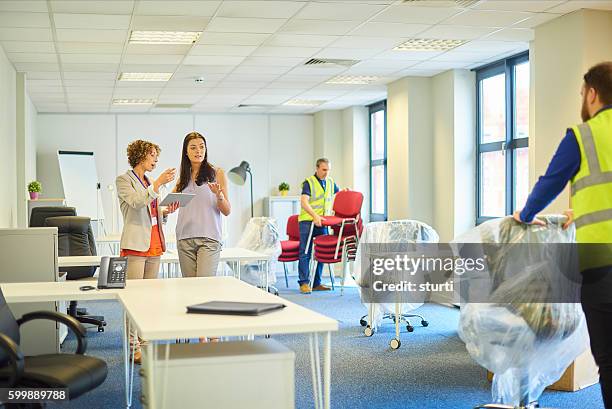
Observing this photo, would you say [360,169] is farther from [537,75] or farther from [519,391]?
[519,391]

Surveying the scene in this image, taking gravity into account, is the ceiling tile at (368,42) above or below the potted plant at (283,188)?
above

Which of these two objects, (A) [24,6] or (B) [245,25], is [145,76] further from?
(A) [24,6]

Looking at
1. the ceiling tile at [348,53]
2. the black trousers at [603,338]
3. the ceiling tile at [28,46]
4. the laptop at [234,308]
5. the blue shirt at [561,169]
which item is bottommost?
the black trousers at [603,338]

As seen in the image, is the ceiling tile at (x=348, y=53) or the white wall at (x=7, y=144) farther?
the ceiling tile at (x=348, y=53)

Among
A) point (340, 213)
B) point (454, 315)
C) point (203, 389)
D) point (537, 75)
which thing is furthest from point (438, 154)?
point (203, 389)

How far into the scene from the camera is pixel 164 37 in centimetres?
643

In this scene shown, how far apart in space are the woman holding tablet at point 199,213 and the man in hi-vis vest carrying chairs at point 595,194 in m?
2.41

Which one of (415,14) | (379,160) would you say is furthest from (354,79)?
(415,14)

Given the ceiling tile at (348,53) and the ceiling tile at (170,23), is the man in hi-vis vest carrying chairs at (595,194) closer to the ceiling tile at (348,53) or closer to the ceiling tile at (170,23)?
the ceiling tile at (170,23)

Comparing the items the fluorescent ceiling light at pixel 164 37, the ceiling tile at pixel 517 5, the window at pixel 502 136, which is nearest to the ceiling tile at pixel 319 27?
the fluorescent ceiling light at pixel 164 37

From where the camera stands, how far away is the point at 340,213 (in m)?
8.72

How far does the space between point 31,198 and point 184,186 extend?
15.4ft

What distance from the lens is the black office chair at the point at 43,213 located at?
6.84m

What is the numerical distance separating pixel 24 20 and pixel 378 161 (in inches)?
247
